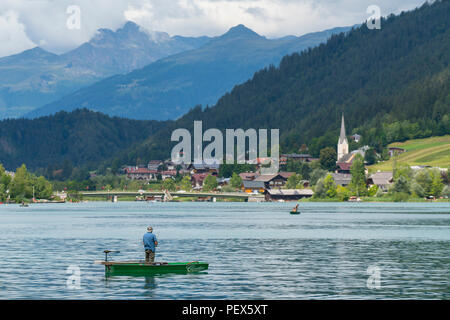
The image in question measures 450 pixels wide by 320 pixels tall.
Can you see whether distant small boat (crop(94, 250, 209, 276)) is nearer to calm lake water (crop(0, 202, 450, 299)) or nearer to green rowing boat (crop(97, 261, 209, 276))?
green rowing boat (crop(97, 261, 209, 276))

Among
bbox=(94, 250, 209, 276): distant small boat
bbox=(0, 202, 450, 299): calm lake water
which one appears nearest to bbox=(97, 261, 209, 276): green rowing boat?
bbox=(94, 250, 209, 276): distant small boat

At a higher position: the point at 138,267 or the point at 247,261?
the point at 138,267

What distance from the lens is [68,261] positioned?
79.1 m

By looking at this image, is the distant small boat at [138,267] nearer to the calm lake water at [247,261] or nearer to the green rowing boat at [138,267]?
the green rowing boat at [138,267]

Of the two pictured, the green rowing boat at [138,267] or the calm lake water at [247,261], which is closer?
the calm lake water at [247,261]

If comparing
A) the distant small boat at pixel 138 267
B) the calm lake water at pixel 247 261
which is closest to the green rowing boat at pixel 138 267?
the distant small boat at pixel 138 267

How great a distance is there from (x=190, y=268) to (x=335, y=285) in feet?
40.3

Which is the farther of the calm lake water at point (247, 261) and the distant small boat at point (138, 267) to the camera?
the distant small boat at point (138, 267)

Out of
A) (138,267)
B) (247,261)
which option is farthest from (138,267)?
(247,261)

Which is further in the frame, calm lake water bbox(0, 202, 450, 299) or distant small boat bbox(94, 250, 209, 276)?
distant small boat bbox(94, 250, 209, 276)

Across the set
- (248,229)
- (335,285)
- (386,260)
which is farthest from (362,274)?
(248,229)

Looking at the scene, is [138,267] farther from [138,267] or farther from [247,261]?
[247,261]

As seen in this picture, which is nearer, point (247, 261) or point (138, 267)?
point (138, 267)
